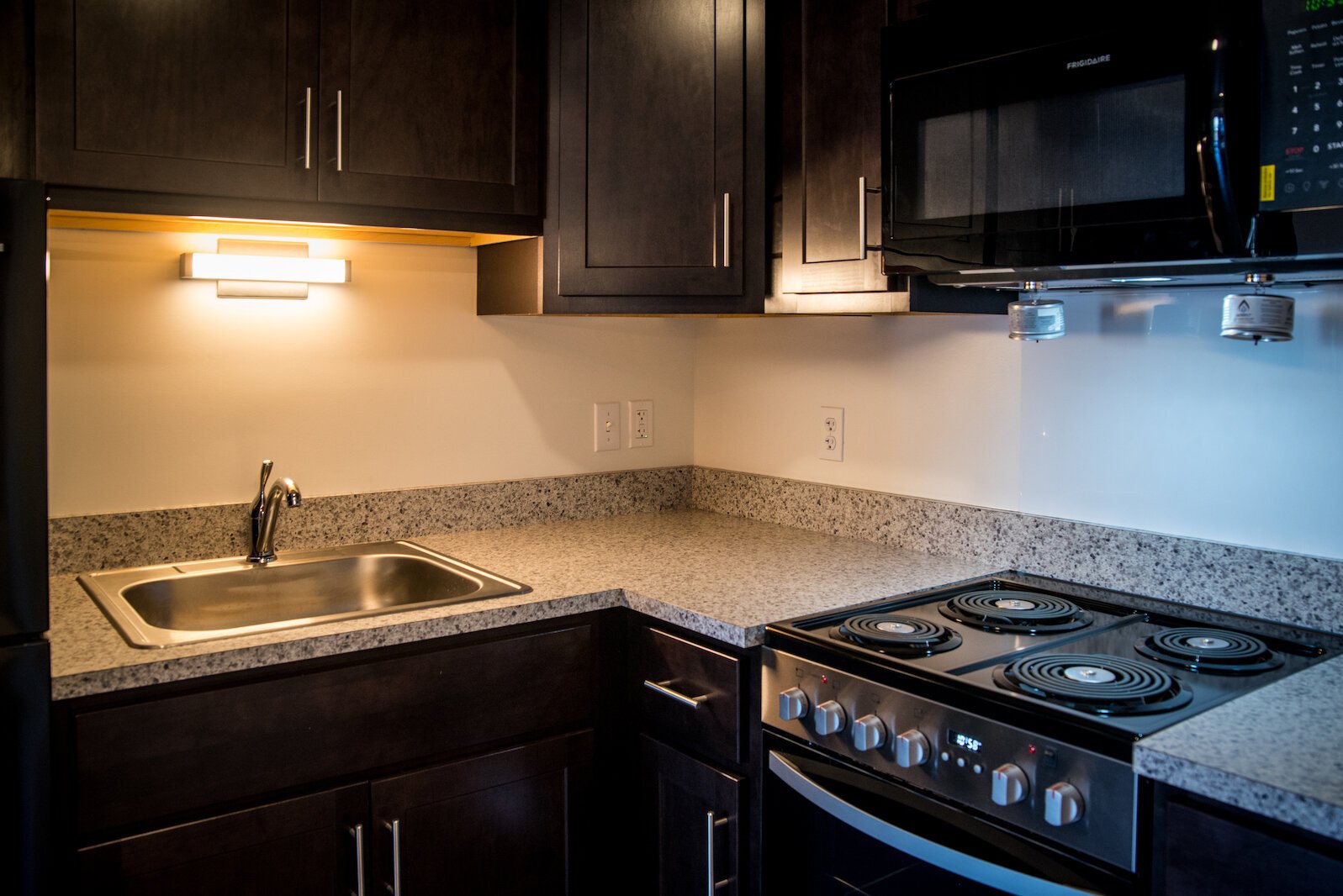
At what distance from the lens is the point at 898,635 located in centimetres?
154

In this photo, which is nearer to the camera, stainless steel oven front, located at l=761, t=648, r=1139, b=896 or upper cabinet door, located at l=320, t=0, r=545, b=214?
stainless steel oven front, located at l=761, t=648, r=1139, b=896

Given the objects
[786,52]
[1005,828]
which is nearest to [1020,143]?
[786,52]

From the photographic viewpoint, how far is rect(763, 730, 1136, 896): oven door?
4.12 ft

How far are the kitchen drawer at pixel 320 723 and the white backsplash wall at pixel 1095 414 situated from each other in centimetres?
79

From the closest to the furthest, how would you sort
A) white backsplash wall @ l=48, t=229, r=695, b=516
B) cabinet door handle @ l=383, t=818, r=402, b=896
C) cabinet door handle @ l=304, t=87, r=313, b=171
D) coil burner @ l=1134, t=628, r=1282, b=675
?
coil burner @ l=1134, t=628, r=1282, b=675 < cabinet door handle @ l=383, t=818, r=402, b=896 < cabinet door handle @ l=304, t=87, r=313, b=171 < white backsplash wall @ l=48, t=229, r=695, b=516

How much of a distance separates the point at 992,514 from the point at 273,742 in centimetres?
128

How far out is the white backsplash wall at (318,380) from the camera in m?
1.90

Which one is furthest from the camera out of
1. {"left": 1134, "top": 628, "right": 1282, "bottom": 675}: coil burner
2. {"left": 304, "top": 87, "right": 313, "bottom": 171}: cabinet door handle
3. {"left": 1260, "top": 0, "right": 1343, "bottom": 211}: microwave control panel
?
{"left": 304, "top": 87, "right": 313, "bottom": 171}: cabinet door handle

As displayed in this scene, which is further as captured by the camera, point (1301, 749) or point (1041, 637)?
point (1041, 637)

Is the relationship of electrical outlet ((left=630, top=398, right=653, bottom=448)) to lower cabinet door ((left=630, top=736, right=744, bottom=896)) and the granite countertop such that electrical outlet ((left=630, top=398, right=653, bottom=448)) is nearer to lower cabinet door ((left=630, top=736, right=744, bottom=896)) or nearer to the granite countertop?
the granite countertop

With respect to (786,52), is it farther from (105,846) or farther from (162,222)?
(105,846)

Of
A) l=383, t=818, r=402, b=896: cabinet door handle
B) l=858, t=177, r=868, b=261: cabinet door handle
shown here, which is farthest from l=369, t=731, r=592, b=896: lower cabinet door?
l=858, t=177, r=868, b=261: cabinet door handle

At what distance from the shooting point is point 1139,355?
1.76 m

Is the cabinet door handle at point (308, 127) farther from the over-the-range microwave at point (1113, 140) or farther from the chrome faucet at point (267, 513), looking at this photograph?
the over-the-range microwave at point (1113, 140)
